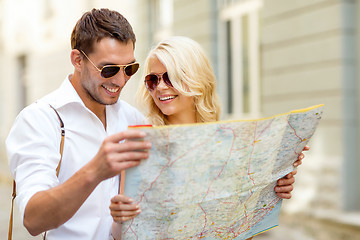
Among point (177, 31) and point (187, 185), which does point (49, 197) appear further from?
point (177, 31)

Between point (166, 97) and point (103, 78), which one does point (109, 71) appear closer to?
point (103, 78)

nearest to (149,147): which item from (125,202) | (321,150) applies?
(125,202)

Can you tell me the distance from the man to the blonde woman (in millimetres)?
216

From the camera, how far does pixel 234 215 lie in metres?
1.90

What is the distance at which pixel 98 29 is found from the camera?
194cm

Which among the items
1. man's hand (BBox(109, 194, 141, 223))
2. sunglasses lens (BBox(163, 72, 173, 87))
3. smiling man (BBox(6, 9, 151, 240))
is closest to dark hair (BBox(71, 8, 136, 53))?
smiling man (BBox(6, 9, 151, 240))

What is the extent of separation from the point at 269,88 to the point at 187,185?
194 inches

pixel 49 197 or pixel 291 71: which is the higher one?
pixel 291 71

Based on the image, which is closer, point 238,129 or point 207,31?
point 238,129

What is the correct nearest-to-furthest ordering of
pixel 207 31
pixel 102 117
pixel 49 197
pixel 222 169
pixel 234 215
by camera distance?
pixel 49 197 → pixel 222 169 → pixel 234 215 → pixel 102 117 → pixel 207 31

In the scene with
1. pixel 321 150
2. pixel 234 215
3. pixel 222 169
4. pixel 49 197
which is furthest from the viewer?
pixel 321 150

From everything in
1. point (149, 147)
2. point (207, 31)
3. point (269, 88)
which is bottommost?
point (149, 147)

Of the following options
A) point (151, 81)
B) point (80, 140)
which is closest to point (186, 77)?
point (151, 81)

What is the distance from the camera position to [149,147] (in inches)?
60.2
